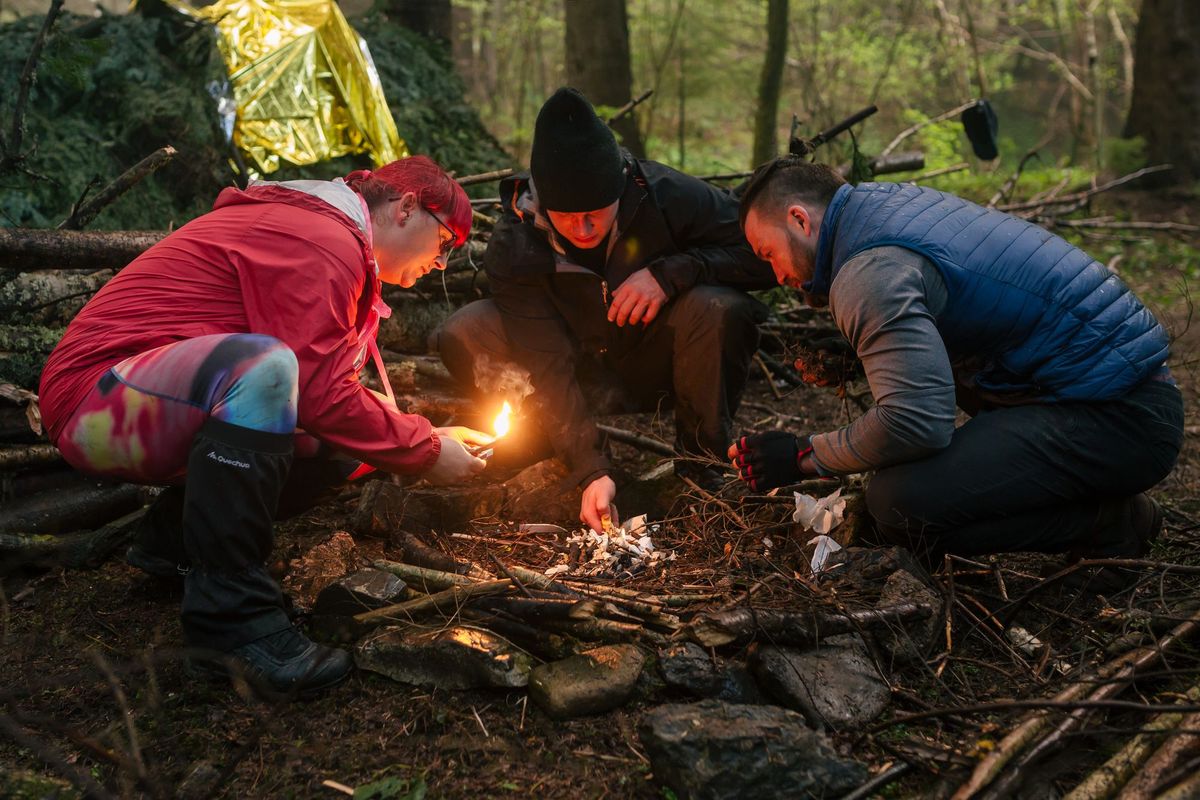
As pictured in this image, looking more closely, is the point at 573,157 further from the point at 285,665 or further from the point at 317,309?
the point at 285,665

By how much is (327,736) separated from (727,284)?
7.56 feet

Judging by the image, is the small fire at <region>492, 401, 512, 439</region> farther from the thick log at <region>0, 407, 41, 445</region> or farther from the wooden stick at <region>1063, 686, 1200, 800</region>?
the wooden stick at <region>1063, 686, 1200, 800</region>

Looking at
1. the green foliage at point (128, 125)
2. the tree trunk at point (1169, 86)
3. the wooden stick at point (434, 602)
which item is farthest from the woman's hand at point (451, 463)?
the tree trunk at point (1169, 86)

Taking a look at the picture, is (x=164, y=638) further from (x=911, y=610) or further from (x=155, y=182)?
(x=155, y=182)

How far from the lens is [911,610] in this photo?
235 centimetres

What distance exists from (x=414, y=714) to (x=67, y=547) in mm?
1679

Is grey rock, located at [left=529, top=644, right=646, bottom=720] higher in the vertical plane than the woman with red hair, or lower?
lower

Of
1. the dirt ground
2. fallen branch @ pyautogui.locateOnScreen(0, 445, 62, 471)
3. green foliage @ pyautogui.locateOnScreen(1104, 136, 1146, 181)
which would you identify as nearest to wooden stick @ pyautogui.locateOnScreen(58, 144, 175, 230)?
fallen branch @ pyautogui.locateOnScreen(0, 445, 62, 471)

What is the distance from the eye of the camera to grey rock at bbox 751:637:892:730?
6.94 ft

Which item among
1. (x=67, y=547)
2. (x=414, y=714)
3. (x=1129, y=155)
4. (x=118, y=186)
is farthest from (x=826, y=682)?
(x=1129, y=155)

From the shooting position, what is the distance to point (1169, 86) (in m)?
8.70

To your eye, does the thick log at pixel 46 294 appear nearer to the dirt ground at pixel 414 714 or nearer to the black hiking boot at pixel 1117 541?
the dirt ground at pixel 414 714

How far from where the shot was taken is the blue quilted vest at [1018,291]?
8.33ft

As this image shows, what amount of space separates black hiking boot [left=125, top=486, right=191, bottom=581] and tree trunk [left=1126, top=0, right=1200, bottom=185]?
9958 millimetres
